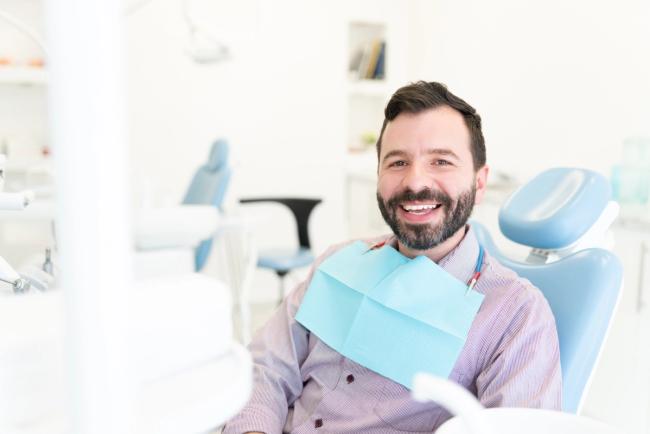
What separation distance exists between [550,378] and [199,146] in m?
3.09

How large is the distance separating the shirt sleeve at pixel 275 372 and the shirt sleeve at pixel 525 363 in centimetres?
38

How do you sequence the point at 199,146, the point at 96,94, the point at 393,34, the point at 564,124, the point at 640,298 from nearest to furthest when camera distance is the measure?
the point at 96,94
the point at 640,298
the point at 564,124
the point at 199,146
the point at 393,34

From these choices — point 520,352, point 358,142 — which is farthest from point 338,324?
point 358,142

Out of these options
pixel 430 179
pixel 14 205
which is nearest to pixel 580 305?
pixel 430 179

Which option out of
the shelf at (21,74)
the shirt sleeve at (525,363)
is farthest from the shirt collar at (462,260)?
the shelf at (21,74)

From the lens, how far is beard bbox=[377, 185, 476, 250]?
117cm

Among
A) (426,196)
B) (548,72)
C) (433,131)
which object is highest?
(548,72)

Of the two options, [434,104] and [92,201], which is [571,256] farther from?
[92,201]

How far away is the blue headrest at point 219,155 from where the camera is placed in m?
2.89

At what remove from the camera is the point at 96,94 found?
258 millimetres

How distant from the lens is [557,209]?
1.30m

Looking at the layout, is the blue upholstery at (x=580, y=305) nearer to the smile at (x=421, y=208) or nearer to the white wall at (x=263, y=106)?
the smile at (x=421, y=208)

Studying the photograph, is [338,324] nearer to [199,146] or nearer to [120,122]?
[120,122]

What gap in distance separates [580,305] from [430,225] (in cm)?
31
